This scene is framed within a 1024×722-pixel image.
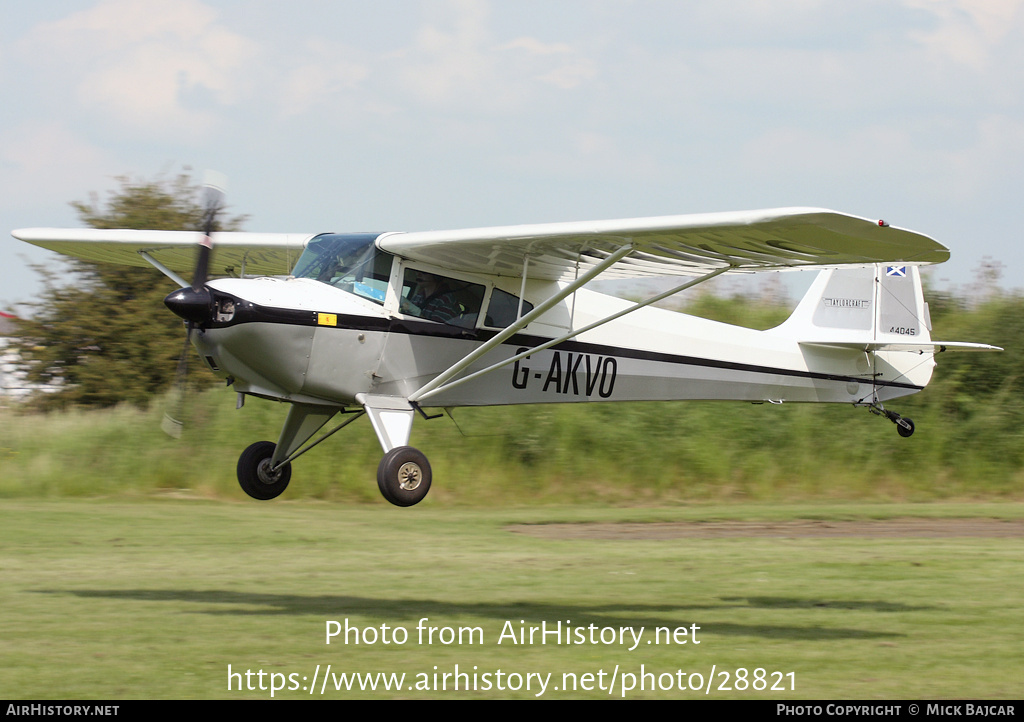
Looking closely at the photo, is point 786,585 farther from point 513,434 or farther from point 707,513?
point 513,434

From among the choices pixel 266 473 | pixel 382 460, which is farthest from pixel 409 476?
pixel 266 473

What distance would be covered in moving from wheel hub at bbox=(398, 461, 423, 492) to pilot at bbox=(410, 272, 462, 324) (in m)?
1.69

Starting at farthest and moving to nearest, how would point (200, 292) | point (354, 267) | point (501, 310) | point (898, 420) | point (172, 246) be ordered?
1. point (898, 420)
2. point (172, 246)
3. point (501, 310)
4. point (354, 267)
5. point (200, 292)

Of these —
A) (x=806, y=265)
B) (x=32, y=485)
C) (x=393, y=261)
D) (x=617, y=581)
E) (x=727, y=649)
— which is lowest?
(x=32, y=485)

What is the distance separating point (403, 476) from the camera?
29.8 ft

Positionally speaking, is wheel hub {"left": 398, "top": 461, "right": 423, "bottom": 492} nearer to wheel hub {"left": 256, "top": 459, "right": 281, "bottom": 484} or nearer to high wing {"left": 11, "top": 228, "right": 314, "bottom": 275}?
wheel hub {"left": 256, "top": 459, "right": 281, "bottom": 484}

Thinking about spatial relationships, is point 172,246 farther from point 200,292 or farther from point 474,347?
point 474,347

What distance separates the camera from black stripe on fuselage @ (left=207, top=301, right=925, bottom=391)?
9.09 meters

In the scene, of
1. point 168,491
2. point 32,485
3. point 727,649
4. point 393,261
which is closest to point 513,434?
point 168,491

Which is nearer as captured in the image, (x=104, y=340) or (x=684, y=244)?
(x=684, y=244)

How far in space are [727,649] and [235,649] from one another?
3640 mm

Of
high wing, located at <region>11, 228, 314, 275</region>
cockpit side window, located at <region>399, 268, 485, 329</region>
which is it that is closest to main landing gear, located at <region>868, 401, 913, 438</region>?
cockpit side window, located at <region>399, 268, 485, 329</region>

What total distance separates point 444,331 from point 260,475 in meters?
2.39

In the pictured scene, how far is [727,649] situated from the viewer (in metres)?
7.69
